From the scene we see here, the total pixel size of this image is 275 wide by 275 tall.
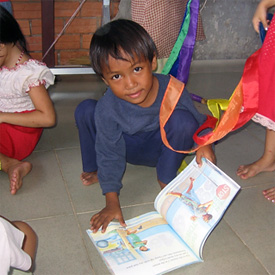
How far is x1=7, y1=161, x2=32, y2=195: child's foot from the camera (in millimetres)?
1314

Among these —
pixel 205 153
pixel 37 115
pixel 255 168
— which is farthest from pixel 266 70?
pixel 37 115

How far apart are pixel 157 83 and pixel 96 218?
0.48m

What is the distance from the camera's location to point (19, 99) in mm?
1459

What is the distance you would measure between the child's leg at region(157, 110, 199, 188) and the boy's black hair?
8.5 inches

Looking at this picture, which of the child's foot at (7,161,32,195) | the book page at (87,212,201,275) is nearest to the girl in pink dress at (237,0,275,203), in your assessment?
the book page at (87,212,201,275)

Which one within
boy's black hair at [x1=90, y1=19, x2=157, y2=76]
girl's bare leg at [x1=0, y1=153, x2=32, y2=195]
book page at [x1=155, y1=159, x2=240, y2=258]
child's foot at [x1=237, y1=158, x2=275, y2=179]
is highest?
boy's black hair at [x1=90, y1=19, x2=157, y2=76]

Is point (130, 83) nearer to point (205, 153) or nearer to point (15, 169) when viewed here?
point (205, 153)

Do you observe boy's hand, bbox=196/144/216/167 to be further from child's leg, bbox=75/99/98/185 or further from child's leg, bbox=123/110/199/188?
child's leg, bbox=75/99/98/185

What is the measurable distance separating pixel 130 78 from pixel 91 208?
474 millimetres

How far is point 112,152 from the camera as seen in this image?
4.04 feet

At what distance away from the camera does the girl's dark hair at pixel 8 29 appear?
123cm

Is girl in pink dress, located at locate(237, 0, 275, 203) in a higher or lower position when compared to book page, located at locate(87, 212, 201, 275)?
higher

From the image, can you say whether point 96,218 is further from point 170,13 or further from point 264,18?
point 170,13

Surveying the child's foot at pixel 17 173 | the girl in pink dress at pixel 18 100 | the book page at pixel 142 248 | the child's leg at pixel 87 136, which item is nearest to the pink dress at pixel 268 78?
the book page at pixel 142 248
